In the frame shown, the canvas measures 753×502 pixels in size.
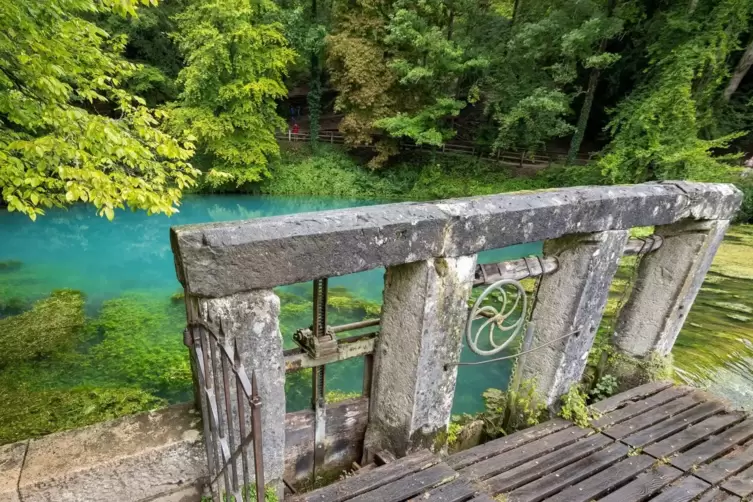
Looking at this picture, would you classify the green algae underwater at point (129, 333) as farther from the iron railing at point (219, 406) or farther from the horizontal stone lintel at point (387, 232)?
the iron railing at point (219, 406)

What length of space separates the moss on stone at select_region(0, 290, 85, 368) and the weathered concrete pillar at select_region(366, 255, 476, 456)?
6.11m

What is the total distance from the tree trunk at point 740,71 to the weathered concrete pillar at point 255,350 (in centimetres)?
1762

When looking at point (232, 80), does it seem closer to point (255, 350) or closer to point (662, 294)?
point (662, 294)

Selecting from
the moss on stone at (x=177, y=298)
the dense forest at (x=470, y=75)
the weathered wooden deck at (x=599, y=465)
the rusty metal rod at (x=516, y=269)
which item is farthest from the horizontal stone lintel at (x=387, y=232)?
the dense forest at (x=470, y=75)

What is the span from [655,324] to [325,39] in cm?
1655

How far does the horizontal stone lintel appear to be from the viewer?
2100 millimetres

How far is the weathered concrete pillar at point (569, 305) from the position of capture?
135 inches

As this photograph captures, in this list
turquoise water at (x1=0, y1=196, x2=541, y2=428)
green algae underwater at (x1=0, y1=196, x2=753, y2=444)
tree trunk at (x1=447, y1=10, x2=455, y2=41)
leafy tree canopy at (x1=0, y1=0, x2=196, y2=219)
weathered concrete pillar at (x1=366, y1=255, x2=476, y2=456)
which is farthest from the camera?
tree trunk at (x1=447, y1=10, x2=455, y2=41)

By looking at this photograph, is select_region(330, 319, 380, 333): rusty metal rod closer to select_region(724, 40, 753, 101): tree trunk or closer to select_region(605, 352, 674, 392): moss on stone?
select_region(605, 352, 674, 392): moss on stone

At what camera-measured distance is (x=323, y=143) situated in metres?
20.8

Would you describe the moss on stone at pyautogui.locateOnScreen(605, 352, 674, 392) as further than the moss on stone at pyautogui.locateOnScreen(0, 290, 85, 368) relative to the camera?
No

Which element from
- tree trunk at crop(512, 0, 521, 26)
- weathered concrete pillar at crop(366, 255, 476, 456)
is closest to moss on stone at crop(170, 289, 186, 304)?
weathered concrete pillar at crop(366, 255, 476, 456)

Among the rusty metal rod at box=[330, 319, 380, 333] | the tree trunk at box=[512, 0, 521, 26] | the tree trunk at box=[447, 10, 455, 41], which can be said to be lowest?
the rusty metal rod at box=[330, 319, 380, 333]

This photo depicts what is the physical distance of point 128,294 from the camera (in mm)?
9328
